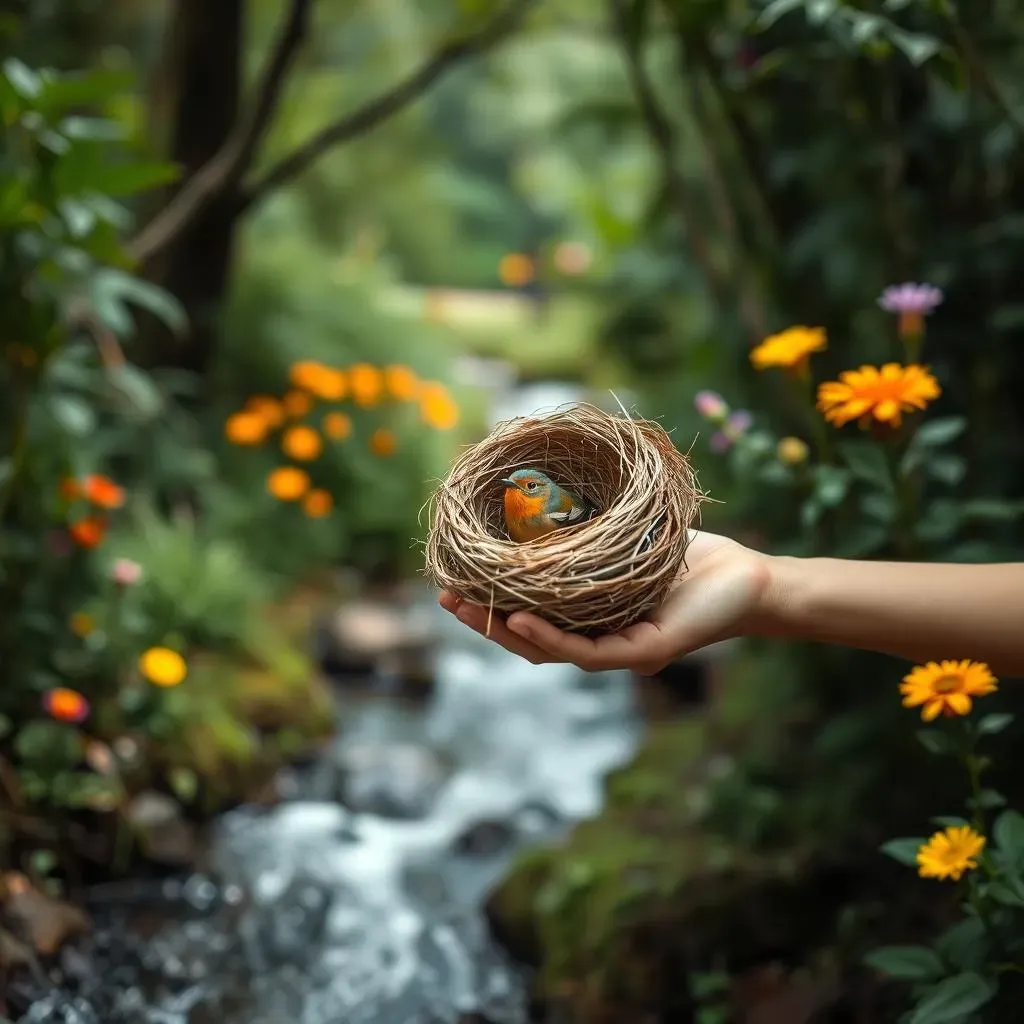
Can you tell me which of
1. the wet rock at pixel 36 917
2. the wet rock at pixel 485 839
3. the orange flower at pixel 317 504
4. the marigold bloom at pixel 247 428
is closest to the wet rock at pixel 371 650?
the orange flower at pixel 317 504

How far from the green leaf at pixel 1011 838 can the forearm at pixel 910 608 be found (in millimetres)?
204

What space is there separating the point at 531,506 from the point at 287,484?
2772 mm

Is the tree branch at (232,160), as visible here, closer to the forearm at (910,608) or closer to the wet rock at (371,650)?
the wet rock at (371,650)

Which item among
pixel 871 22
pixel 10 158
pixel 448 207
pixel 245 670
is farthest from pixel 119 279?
pixel 448 207

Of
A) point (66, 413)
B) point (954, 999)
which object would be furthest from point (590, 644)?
point (66, 413)

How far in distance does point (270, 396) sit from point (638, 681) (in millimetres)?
2038

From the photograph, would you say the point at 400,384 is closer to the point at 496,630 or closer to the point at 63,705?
the point at 63,705

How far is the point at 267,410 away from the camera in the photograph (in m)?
4.25

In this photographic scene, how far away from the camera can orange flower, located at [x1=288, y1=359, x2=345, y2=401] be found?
436cm

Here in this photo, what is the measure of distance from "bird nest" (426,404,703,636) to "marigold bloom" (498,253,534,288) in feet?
27.4

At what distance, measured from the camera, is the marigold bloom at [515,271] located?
972 centimetres

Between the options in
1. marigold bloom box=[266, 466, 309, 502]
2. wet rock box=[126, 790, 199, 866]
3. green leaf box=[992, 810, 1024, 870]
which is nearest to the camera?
green leaf box=[992, 810, 1024, 870]

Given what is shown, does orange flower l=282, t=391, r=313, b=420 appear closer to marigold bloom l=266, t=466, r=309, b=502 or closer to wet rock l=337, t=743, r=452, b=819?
marigold bloom l=266, t=466, r=309, b=502

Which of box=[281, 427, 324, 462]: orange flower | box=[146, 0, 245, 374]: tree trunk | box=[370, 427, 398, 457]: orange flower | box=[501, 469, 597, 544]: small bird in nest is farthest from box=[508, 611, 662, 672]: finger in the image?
box=[370, 427, 398, 457]: orange flower
